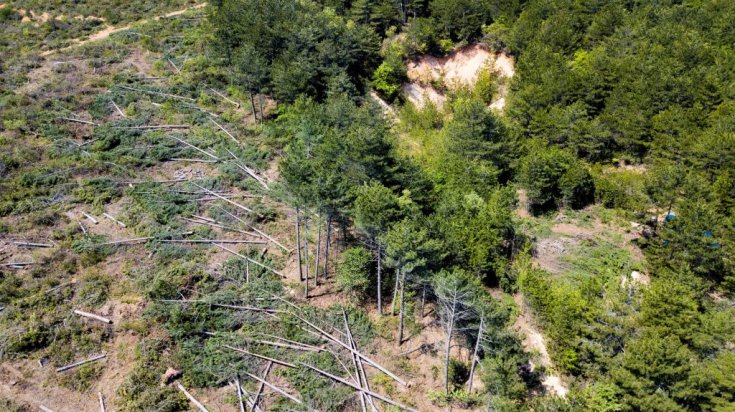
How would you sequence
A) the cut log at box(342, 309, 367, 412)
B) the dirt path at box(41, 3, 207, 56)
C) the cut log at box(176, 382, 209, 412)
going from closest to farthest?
the cut log at box(176, 382, 209, 412) → the cut log at box(342, 309, 367, 412) → the dirt path at box(41, 3, 207, 56)

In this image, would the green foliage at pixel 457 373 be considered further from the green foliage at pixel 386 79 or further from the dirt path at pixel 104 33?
the dirt path at pixel 104 33

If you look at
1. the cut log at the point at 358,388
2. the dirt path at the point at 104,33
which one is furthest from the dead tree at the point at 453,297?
the dirt path at the point at 104,33

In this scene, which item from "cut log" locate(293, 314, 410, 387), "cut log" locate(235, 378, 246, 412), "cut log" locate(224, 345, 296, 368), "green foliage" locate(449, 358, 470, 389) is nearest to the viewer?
"cut log" locate(235, 378, 246, 412)

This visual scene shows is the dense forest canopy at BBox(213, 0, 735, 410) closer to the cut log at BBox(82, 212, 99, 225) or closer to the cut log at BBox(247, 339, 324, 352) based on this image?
the cut log at BBox(247, 339, 324, 352)

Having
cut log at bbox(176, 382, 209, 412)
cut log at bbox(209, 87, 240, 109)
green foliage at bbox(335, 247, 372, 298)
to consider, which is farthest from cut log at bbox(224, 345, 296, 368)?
cut log at bbox(209, 87, 240, 109)

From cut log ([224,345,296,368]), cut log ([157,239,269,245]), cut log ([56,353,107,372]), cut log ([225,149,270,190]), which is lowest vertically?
cut log ([224,345,296,368])

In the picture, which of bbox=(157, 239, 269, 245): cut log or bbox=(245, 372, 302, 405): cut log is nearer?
bbox=(245, 372, 302, 405): cut log
